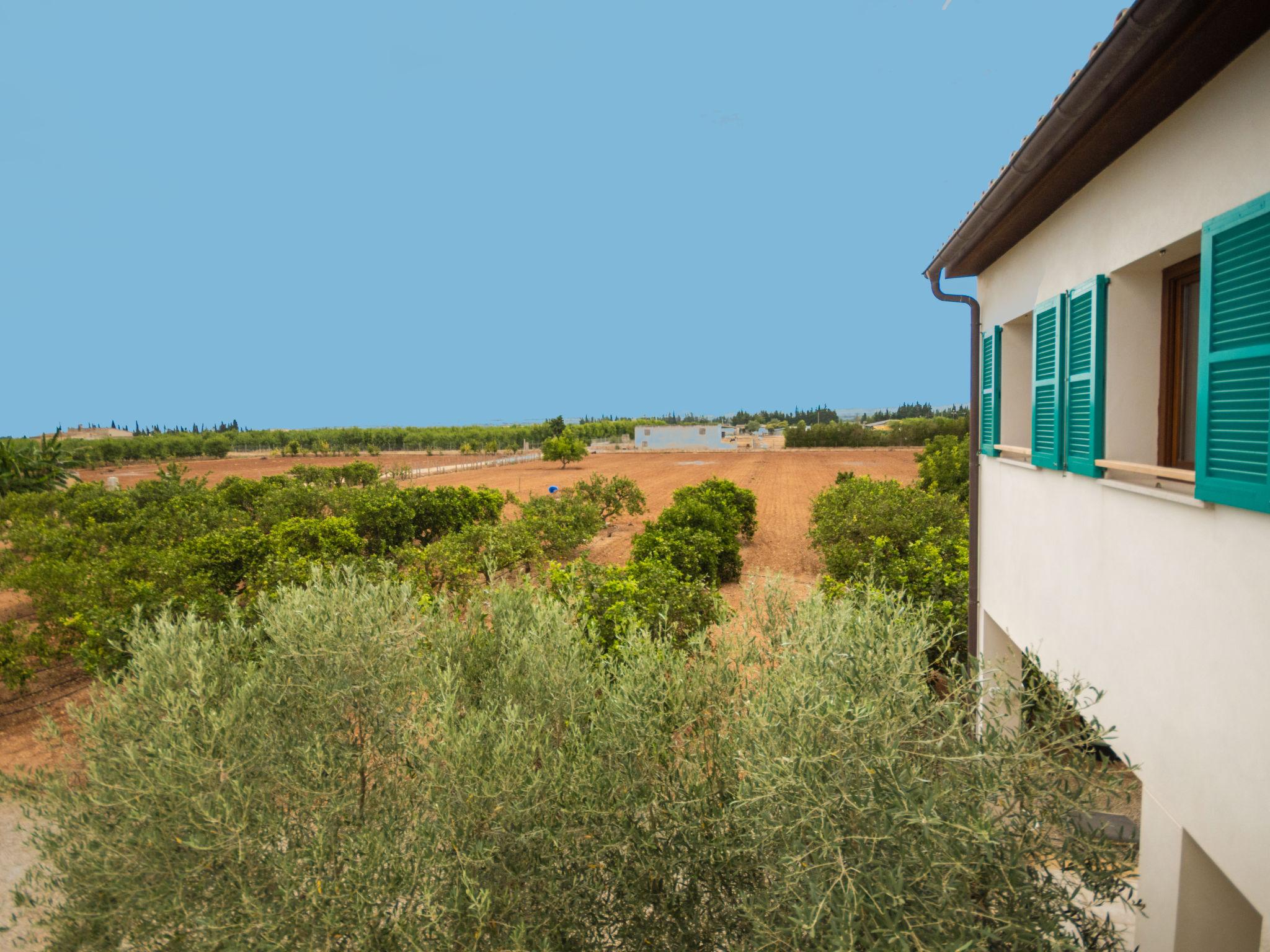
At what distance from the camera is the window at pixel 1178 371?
4.30 m

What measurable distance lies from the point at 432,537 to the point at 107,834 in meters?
16.0

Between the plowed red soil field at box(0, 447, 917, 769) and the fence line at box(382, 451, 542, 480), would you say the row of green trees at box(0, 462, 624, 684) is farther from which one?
the fence line at box(382, 451, 542, 480)

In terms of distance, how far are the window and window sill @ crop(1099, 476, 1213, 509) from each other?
256 mm

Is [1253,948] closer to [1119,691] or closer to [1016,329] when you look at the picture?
[1119,691]

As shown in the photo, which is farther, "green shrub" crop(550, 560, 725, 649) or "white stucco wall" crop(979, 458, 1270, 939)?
"green shrub" crop(550, 560, 725, 649)

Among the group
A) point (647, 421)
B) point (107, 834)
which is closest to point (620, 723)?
point (107, 834)

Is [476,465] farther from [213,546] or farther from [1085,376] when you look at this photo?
[1085,376]

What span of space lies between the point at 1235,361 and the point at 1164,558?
105cm

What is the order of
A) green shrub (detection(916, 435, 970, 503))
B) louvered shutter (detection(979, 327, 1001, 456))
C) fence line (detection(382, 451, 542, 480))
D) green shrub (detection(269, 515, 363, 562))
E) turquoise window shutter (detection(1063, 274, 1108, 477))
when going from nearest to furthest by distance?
1. turquoise window shutter (detection(1063, 274, 1108, 477))
2. louvered shutter (detection(979, 327, 1001, 456))
3. green shrub (detection(269, 515, 363, 562))
4. green shrub (detection(916, 435, 970, 503))
5. fence line (detection(382, 451, 542, 480))

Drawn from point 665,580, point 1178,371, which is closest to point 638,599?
point 665,580

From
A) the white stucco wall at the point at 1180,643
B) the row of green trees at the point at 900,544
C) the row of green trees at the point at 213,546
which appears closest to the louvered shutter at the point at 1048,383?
the white stucco wall at the point at 1180,643

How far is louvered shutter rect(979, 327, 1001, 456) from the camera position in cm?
705

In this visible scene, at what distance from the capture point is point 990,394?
726 cm

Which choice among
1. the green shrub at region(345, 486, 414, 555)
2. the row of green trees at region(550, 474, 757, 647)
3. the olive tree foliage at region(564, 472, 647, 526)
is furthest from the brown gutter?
the olive tree foliage at region(564, 472, 647, 526)
